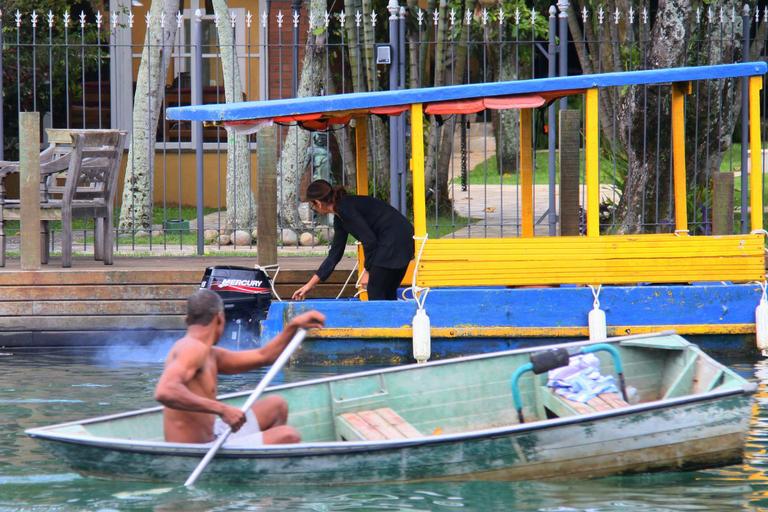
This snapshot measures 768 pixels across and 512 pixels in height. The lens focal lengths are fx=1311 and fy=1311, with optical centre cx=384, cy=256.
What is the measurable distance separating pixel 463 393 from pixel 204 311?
2.17m

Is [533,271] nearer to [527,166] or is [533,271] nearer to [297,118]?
[527,166]

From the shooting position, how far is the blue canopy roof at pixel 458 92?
10.3 metres

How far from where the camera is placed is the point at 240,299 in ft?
36.0

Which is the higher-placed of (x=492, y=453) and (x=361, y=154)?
(x=361, y=154)

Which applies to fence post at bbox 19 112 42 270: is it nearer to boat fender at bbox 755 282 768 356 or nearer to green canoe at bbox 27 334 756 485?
green canoe at bbox 27 334 756 485

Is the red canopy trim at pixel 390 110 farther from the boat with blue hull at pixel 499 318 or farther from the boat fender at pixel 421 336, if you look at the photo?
the boat fender at pixel 421 336

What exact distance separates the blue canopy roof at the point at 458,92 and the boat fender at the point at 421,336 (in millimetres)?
1736

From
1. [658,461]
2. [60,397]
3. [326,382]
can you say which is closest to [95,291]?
[60,397]

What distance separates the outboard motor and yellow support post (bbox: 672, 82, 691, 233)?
389cm

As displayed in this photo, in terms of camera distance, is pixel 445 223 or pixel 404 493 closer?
pixel 404 493

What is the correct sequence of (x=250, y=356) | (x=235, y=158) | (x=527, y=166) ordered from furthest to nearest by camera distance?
(x=235, y=158), (x=527, y=166), (x=250, y=356)

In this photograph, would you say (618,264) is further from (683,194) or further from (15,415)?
(15,415)

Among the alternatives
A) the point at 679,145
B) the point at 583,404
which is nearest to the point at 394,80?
the point at 679,145

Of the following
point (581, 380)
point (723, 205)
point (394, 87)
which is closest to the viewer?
point (581, 380)
